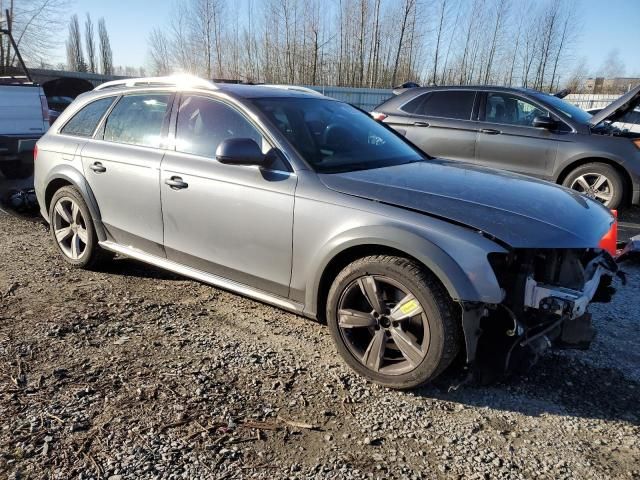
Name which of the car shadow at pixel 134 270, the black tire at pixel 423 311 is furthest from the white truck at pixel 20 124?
the black tire at pixel 423 311

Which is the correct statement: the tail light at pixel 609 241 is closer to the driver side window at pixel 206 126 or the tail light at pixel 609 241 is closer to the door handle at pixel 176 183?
the driver side window at pixel 206 126

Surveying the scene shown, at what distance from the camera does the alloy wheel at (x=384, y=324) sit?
9.34 ft

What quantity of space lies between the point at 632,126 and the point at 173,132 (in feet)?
29.9

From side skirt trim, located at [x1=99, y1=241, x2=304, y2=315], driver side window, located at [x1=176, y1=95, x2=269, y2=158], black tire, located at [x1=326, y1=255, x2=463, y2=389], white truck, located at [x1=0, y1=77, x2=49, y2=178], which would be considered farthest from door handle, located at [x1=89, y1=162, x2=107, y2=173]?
white truck, located at [x1=0, y1=77, x2=49, y2=178]

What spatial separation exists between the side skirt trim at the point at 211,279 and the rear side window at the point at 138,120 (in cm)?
90

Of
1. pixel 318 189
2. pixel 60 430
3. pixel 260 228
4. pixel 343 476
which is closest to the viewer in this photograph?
pixel 343 476

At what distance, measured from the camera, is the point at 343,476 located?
2.30 metres

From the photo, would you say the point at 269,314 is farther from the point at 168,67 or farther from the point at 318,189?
the point at 168,67

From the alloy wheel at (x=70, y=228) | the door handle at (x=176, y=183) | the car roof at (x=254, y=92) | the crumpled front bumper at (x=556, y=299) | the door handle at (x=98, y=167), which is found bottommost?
the alloy wheel at (x=70, y=228)

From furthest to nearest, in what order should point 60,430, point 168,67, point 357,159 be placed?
point 168,67
point 357,159
point 60,430

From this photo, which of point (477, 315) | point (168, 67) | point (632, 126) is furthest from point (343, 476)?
point (168, 67)

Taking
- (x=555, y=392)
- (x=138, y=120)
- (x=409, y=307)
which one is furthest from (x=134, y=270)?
(x=555, y=392)

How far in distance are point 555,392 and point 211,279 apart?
93.3 inches

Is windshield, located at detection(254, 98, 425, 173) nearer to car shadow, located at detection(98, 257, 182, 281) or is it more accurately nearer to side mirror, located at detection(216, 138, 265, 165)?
side mirror, located at detection(216, 138, 265, 165)
